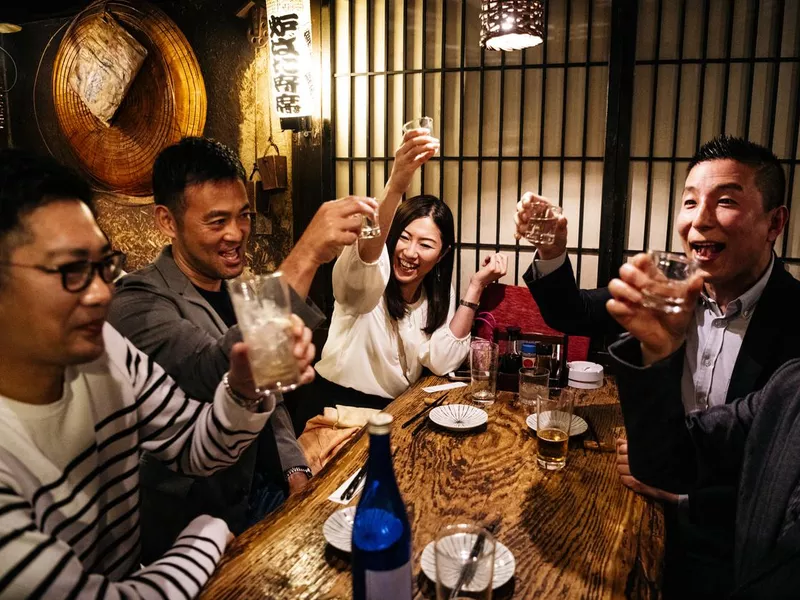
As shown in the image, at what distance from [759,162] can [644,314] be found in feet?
4.09

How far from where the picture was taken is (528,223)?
→ 235 centimetres

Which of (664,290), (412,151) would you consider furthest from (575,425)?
(412,151)

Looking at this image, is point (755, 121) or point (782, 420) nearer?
point (782, 420)

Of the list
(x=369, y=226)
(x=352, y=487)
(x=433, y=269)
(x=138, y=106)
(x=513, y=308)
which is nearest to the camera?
(x=352, y=487)

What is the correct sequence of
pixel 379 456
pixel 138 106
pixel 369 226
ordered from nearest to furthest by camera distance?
pixel 379 456 → pixel 369 226 → pixel 138 106

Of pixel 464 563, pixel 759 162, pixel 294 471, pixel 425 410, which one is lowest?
pixel 294 471

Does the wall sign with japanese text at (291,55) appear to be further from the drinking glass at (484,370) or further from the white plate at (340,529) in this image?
the white plate at (340,529)

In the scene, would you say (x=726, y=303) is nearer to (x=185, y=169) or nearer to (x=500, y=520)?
(x=500, y=520)

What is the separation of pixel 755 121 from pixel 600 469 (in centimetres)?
299

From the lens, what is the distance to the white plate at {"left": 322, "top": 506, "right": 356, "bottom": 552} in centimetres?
135

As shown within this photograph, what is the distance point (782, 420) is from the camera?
1.49m

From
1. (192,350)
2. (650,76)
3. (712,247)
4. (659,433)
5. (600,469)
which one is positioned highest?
(650,76)

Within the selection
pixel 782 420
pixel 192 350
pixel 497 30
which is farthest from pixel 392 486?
pixel 497 30

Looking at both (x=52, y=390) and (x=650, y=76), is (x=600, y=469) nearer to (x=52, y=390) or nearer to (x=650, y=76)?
(x=52, y=390)
